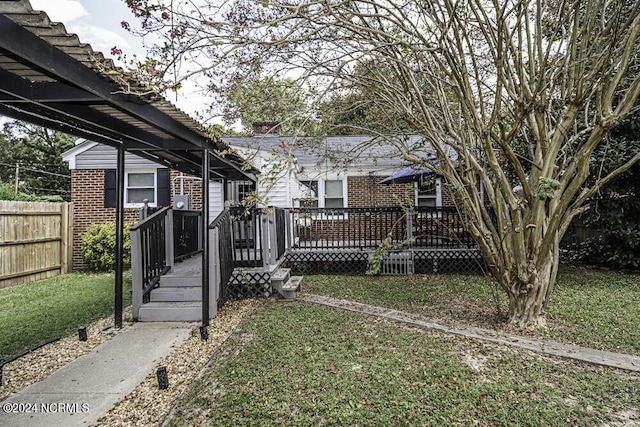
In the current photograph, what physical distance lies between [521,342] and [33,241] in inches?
419

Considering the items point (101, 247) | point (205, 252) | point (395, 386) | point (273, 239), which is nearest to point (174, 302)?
point (205, 252)

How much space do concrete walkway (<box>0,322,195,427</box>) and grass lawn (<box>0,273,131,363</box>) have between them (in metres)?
0.98

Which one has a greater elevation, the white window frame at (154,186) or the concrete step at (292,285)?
the white window frame at (154,186)

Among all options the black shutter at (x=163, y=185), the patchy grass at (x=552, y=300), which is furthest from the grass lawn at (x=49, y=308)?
the patchy grass at (x=552, y=300)

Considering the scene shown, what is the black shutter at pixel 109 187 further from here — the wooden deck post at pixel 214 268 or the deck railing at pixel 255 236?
the wooden deck post at pixel 214 268

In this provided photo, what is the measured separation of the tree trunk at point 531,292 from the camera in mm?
4547

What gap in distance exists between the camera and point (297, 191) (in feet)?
35.9

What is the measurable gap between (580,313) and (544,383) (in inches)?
106

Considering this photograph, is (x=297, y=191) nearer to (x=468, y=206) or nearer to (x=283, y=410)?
(x=468, y=206)

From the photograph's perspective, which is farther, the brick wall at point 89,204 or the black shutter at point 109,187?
the brick wall at point 89,204

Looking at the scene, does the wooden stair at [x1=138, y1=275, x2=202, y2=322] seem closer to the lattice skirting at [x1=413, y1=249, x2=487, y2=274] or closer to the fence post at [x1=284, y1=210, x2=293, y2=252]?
the fence post at [x1=284, y1=210, x2=293, y2=252]

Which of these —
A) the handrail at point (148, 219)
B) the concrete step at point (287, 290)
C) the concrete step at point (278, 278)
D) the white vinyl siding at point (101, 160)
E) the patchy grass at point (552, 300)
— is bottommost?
the patchy grass at point (552, 300)

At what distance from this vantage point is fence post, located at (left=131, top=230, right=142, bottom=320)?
520cm

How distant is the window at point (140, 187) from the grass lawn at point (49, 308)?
2.62 m
